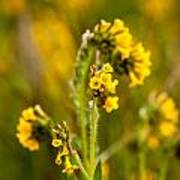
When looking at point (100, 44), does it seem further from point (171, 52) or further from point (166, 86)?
point (171, 52)

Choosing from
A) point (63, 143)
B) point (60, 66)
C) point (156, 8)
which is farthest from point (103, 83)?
point (156, 8)

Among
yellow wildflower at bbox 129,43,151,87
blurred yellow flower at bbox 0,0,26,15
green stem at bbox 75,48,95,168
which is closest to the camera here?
green stem at bbox 75,48,95,168

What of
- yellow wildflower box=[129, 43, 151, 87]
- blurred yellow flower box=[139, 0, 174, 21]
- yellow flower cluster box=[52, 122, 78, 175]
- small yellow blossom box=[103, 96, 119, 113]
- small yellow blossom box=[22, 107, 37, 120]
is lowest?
yellow flower cluster box=[52, 122, 78, 175]

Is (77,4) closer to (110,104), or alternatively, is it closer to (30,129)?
(30,129)

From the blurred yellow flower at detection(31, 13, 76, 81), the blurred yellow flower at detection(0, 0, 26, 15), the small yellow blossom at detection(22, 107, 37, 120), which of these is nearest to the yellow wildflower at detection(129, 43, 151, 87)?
the small yellow blossom at detection(22, 107, 37, 120)

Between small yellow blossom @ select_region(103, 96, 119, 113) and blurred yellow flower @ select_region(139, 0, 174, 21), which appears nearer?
small yellow blossom @ select_region(103, 96, 119, 113)

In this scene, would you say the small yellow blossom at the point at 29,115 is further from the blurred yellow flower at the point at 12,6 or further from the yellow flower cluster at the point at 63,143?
the blurred yellow flower at the point at 12,6

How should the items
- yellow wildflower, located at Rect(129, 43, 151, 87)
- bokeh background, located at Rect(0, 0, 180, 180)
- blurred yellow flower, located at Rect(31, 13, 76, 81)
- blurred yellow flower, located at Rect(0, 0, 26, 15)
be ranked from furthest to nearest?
blurred yellow flower, located at Rect(0, 0, 26, 15) → blurred yellow flower, located at Rect(31, 13, 76, 81) → bokeh background, located at Rect(0, 0, 180, 180) → yellow wildflower, located at Rect(129, 43, 151, 87)

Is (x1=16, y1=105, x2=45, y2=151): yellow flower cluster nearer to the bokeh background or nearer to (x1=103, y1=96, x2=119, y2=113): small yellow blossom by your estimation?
the bokeh background

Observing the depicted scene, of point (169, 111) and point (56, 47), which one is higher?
point (56, 47)
